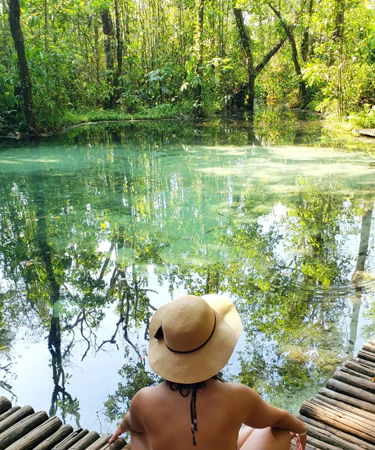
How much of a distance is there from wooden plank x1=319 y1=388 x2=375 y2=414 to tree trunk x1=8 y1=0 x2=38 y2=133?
11.1 m

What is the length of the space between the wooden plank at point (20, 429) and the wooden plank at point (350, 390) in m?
1.51

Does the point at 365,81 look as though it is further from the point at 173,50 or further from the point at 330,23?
the point at 173,50

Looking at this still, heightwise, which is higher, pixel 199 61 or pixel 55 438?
pixel 199 61

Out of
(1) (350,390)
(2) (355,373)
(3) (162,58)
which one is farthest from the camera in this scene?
(3) (162,58)

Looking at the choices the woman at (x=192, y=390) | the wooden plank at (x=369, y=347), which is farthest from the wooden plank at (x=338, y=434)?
the woman at (x=192, y=390)

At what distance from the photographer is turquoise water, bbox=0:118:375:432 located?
9.14 ft

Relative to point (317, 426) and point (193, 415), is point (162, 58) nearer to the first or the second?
point (317, 426)

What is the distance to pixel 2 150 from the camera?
10.2 meters

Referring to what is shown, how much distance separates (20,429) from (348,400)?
165cm

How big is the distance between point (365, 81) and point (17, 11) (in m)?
9.80

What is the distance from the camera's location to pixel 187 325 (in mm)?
1263

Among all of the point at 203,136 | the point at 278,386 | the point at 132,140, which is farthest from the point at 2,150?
A: the point at 278,386

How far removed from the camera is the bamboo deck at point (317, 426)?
200cm

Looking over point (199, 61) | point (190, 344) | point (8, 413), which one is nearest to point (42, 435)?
point (8, 413)
